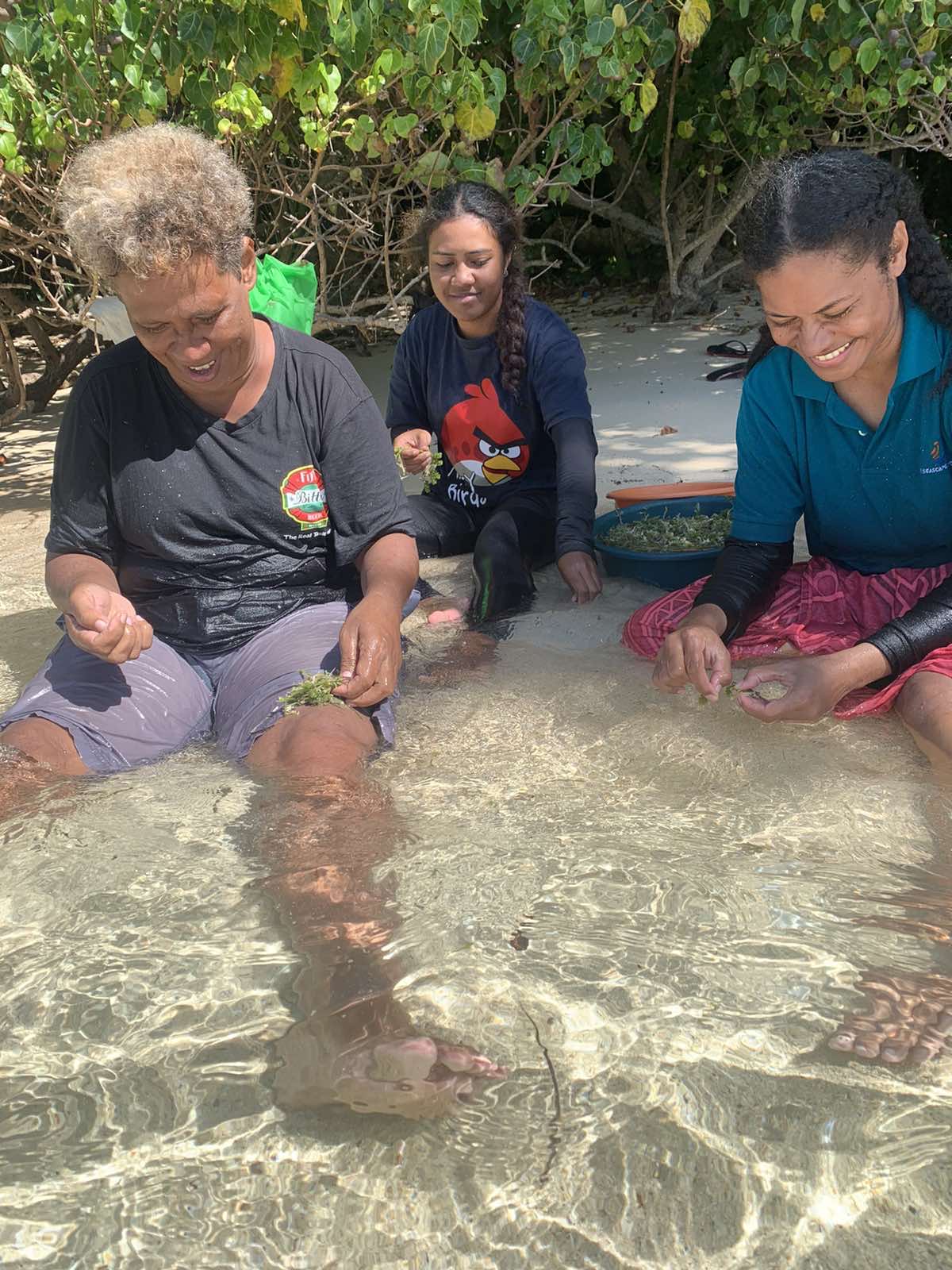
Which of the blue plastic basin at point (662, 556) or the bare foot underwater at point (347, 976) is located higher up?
the bare foot underwater at point (347, 976)

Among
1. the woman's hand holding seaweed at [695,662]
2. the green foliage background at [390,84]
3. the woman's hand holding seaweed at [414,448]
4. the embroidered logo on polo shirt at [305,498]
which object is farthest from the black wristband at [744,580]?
the green foliage background at [390,84]

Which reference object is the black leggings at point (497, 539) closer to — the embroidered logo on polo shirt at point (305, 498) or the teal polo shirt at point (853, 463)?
the teal polo shirt at point (853, 463)

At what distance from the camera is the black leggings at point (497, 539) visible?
3988mm

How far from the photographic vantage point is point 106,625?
2607 millimetres

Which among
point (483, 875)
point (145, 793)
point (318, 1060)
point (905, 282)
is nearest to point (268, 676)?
point (145, 793)

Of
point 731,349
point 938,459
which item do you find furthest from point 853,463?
point 731,349

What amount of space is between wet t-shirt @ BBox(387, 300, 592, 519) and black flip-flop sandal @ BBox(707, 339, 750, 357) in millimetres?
3591

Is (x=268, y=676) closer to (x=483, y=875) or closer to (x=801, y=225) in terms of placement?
(x=483, y=875)

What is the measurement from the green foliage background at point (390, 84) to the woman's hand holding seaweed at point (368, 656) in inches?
98.2

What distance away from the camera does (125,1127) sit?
179 cm

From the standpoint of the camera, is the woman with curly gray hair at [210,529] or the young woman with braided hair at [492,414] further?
the young woman with braided hair at [492,414]

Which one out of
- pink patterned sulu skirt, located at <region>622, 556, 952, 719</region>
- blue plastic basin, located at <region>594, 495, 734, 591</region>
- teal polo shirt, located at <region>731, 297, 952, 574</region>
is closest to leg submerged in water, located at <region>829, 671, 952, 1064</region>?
pink patterned sulu skirt, located at <region>622, 556, 952, 719</region>

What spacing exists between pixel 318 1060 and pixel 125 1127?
0.30 m

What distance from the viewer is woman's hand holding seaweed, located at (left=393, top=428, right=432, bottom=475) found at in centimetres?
427
